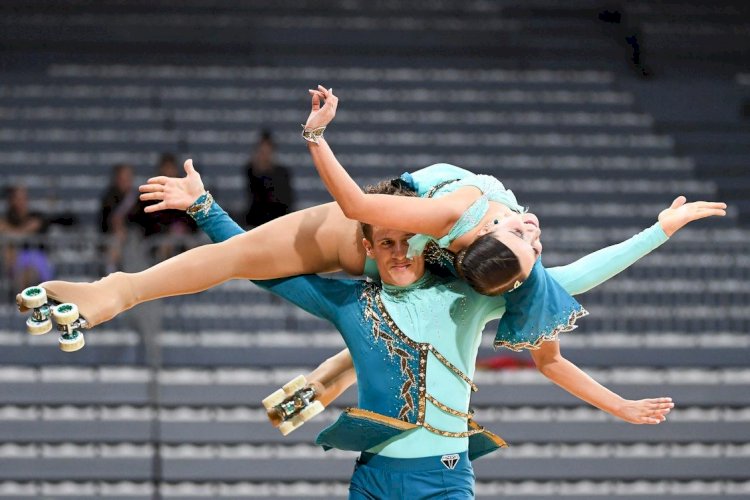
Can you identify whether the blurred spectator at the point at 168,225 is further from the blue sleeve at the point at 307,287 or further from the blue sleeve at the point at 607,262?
the blue sleeve at the point at 607,262

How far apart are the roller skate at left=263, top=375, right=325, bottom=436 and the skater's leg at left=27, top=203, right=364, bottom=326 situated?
38 cm

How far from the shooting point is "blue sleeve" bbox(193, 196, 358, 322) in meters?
3.51

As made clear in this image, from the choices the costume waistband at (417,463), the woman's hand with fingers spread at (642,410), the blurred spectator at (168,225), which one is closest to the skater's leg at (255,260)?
the costume waistband at (417,463)

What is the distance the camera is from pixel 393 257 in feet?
11.1

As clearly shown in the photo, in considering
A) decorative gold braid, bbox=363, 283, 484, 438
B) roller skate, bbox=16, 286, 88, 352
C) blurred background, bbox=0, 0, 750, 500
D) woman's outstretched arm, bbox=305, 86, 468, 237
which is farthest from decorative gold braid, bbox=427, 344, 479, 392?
blurred background, bbox=0, 0, 750, 500

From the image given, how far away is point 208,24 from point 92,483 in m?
4.99

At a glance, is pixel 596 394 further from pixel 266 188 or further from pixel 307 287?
pixel 266 188

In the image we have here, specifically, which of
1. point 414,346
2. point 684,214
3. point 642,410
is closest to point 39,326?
point 414,346

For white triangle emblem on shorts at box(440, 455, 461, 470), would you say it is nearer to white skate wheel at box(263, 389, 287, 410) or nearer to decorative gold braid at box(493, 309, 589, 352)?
decorative gold braid at box(493, 309, 589, 352)

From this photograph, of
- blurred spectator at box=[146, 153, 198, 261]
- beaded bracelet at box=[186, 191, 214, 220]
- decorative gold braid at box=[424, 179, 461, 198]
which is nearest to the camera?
decorative gold braid at box=[424, 179, 461, 198]

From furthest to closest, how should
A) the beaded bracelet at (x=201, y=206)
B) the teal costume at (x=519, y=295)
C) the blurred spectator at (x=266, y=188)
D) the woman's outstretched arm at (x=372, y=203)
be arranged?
the blurred spectator at (x=266, y=188)
the beaded bracelet at (x=201, y=206)
the teal costume at (x=519, y=295)
the woman's outstretched arm at (x=372, y=203)

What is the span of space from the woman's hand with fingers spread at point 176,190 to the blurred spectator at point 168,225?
3196 millimetres

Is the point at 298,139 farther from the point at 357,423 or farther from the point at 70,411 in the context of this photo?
the point at 357,423

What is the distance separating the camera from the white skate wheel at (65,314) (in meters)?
3.18
